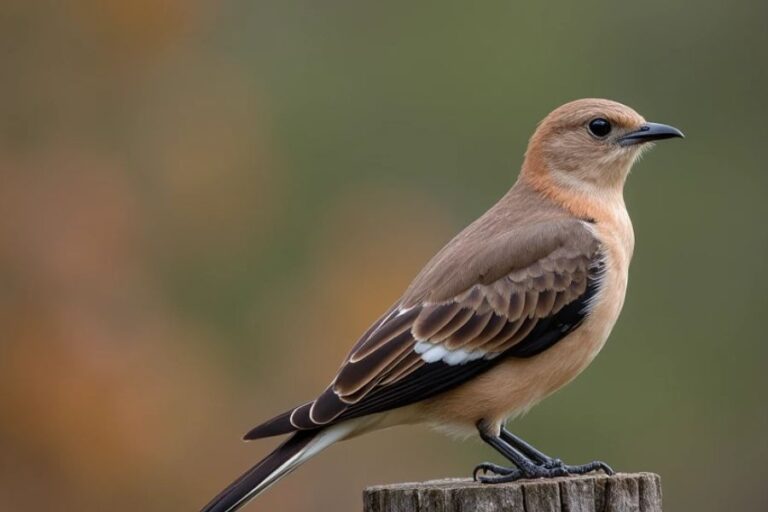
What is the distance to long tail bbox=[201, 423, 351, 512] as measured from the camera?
8.09m

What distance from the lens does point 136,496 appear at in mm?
13430

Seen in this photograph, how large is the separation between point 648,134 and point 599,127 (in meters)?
0.37

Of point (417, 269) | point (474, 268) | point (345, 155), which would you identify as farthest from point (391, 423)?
point (345, 155)

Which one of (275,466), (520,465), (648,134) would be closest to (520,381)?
(520,465)

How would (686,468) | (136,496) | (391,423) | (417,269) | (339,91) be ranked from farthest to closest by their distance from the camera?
1. (339,91)
2. (686,468)
3. (417,269)
4. (136,496)
5. (391,423)

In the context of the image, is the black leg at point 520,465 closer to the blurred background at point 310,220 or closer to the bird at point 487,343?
the bird at point 487,343

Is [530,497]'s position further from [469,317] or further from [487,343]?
[469,317]

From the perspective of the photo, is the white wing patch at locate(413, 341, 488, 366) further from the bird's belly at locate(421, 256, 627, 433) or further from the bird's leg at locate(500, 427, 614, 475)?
the bird's leg at locate(500, 427, 614, 475)

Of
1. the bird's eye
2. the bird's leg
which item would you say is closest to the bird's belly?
the bird's leg

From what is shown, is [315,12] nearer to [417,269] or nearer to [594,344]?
[417,269]

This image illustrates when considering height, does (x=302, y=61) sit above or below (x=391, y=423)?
above

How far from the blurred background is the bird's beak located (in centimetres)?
518

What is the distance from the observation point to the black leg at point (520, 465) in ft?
27.8

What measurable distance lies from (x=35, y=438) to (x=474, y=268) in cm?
599
